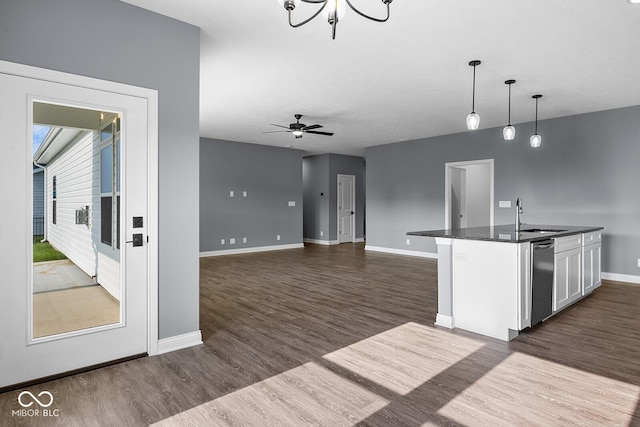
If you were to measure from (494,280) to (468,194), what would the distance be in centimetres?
757

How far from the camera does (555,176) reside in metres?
6.29

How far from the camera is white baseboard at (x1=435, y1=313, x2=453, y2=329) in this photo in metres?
3.51

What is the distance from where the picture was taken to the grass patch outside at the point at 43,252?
94.9 inches

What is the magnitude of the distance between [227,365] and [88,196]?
1616 millimetres

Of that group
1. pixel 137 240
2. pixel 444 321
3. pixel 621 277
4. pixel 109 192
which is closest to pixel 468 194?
pixel 621 277

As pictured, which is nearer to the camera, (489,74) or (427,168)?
(489,74)

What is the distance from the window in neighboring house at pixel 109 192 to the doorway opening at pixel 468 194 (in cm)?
653

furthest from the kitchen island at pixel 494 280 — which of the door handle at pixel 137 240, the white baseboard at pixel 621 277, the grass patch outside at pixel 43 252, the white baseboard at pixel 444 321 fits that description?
the grass patch outside at pixel 43 252

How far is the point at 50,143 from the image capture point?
2514mm

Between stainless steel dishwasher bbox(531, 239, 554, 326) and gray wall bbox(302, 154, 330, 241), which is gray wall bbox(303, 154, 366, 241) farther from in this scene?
stainless steel dishwasher bbox(531, 239, 554, 326)

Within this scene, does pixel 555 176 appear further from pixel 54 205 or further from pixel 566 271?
pixel 54 205

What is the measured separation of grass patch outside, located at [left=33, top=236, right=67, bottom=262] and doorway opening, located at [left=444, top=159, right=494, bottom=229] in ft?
22.5

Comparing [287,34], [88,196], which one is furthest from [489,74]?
[88,196]

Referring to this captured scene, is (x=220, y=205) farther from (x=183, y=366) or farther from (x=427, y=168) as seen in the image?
(x=183, y=366)
